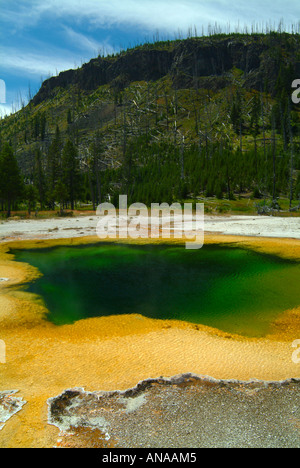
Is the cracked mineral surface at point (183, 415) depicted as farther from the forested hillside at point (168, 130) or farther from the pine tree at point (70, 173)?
the pine tree at point (70, 173)

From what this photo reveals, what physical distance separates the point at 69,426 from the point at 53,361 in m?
3.30

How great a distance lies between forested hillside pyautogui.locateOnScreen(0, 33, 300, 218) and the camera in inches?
2606

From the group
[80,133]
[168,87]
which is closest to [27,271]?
[80,133]

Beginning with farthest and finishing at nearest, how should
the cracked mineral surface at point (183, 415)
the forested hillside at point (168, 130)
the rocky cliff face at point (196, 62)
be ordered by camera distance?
the rocky cliff face at point (196, 62) → the forested hillside at point (168, 130) → the cracked mineral surface at point (183, 415)

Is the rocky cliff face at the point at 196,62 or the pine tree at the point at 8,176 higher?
the rocky cliff face at the point at 196,62

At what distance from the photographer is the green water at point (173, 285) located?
Answer: 13.7 meters

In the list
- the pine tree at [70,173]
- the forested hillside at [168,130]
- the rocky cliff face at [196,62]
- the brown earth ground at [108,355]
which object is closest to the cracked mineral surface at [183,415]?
the brown earth ground at [108,355]

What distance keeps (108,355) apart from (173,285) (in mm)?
8775

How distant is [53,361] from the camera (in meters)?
9.39

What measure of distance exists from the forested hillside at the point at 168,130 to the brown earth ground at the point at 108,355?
43140 mm

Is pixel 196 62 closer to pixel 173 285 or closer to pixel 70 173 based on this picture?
pixel 70 173

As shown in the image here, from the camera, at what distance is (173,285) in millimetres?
18016

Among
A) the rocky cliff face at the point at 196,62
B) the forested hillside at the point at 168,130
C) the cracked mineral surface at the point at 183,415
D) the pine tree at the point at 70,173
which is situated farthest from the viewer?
the rocky cliff face at the point at 196,62

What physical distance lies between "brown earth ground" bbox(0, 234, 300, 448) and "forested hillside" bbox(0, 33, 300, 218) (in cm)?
4314
